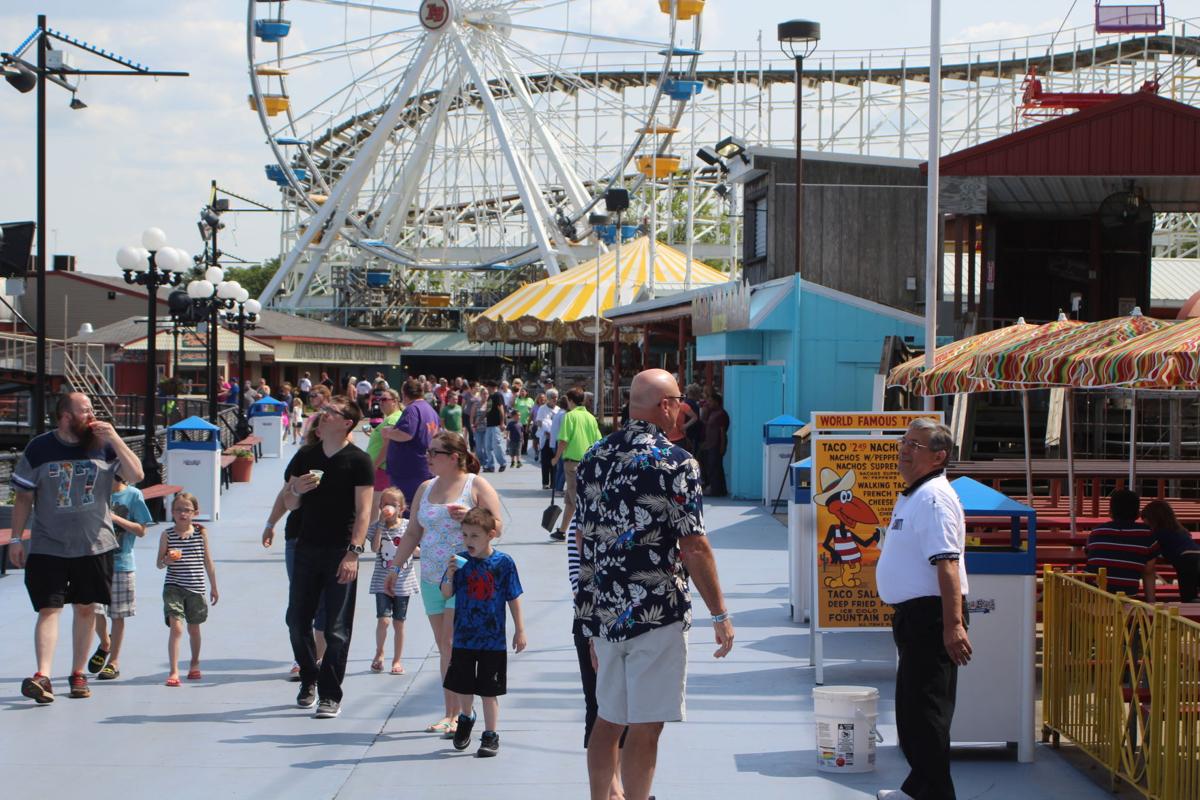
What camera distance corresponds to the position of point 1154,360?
23.5 ft

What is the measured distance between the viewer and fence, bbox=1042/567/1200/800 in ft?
18.0

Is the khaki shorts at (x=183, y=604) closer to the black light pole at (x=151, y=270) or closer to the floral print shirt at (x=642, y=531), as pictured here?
the floral print shirt at (x=642, y=531)

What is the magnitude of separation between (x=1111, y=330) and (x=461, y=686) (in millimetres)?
4934

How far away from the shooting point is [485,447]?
26.8 metres

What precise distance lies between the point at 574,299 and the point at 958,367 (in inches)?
1207

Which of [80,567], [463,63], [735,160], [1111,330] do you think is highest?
[463,63]

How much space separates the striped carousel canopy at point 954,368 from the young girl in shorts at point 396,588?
168 inches

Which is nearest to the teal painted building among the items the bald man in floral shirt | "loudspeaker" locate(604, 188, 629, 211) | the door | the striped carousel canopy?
the door

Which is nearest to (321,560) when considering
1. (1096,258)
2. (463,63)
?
(1096,258)

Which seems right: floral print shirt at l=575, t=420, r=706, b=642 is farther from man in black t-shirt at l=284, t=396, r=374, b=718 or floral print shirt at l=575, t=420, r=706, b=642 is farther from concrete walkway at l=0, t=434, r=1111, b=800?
man in black t-shirt at l=284, t=396, r=374, b=718

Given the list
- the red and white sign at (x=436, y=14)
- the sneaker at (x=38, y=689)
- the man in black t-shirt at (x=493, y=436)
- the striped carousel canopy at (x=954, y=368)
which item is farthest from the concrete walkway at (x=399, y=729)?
the red and white sign at (x=436, y=14)

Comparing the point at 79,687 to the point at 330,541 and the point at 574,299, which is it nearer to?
the point at 330,541

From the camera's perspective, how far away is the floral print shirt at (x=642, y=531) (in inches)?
201

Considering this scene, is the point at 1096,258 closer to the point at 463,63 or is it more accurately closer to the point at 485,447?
the point at 485,447
